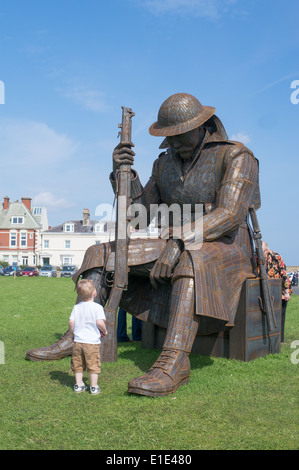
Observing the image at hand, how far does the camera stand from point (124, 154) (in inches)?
213

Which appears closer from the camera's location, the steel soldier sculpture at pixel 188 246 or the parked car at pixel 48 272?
the steel soldier sculpture at pixel 188 246

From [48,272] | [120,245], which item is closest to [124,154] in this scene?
[120,245]

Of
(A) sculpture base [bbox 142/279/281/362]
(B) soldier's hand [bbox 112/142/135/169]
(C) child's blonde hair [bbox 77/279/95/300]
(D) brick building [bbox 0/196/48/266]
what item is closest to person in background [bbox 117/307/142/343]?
(A) sculpture base [bbox 142/279/281/362]

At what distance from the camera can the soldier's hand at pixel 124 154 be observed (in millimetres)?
5402

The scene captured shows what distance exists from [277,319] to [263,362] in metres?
0.77

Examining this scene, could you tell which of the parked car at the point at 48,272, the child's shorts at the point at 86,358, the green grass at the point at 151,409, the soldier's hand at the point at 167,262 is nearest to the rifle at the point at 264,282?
the green grass at the point at 151,409

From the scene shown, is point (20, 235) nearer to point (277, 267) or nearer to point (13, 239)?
point (13, 239)

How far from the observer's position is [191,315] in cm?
450

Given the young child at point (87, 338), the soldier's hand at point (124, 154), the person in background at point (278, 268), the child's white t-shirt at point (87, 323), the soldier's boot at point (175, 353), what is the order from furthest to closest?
the person in background at point (278, 268) < the soldier's hand at point (124, 154) < the child's white t-shirt at point (87, 323) < the young child at point (87, 338) < the soldier's boot at point (175, 353)

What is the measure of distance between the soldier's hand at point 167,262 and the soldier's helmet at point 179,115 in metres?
1.17

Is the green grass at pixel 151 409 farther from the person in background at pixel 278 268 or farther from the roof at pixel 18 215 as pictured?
the roof at pixel 18 215

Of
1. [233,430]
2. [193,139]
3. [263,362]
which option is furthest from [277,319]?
[233,430]

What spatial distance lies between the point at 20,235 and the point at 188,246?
62239 millimetres
